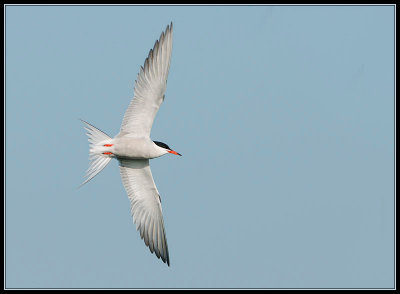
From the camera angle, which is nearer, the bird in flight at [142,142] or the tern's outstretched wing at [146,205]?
the bird in flight at [142,142]

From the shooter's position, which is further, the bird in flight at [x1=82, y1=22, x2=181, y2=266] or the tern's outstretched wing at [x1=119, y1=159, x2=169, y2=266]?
the tern's outstretched wing at [x1=119, y1=159, x2=169, y2=266]

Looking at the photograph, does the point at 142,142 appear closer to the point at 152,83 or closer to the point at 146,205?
the point at 152,83

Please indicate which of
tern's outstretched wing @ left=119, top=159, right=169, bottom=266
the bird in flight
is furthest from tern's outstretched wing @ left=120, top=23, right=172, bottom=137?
tern's outstretched wing @ left=119, top=159, right=169, bottom=266

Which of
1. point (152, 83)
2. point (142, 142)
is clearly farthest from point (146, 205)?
point (152, 83)

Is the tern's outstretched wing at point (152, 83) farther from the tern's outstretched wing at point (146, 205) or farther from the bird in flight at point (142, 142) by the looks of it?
the tern's outstretched wing at point (146, 205)

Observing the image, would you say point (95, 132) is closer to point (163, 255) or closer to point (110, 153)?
point (110, 153)

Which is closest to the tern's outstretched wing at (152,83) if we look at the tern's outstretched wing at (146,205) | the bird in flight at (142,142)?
the bird in flight at (142,142)

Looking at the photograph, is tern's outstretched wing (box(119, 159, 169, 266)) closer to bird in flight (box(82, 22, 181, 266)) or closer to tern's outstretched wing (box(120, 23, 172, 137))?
bird in flight (box(82, 22, 181, 266))

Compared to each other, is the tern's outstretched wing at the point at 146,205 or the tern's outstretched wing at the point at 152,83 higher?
the tern's outstretched wing at the point at 152,83
